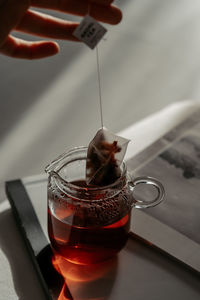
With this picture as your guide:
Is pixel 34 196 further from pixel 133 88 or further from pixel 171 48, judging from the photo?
pixel 171 48

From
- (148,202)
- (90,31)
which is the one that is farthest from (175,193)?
(90,31)

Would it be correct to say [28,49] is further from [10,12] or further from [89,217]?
[89,217]

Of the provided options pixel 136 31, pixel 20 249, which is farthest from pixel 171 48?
pixel 20 249

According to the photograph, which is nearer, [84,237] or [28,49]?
[84,237]

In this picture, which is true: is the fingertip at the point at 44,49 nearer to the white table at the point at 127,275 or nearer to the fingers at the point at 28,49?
the fingers at the point at 28,49

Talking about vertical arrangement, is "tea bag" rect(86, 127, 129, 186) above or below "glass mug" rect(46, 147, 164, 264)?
above

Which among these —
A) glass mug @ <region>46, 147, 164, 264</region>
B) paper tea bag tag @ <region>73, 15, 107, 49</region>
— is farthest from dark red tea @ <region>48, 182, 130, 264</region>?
paper tea bag tag @ <region>73, 15, 107, 49</region>

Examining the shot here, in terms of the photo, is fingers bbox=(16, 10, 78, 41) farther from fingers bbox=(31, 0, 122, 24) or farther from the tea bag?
the tea bag

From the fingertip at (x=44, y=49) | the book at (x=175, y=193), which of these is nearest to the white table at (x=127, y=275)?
the book at (x=175, y=193)
